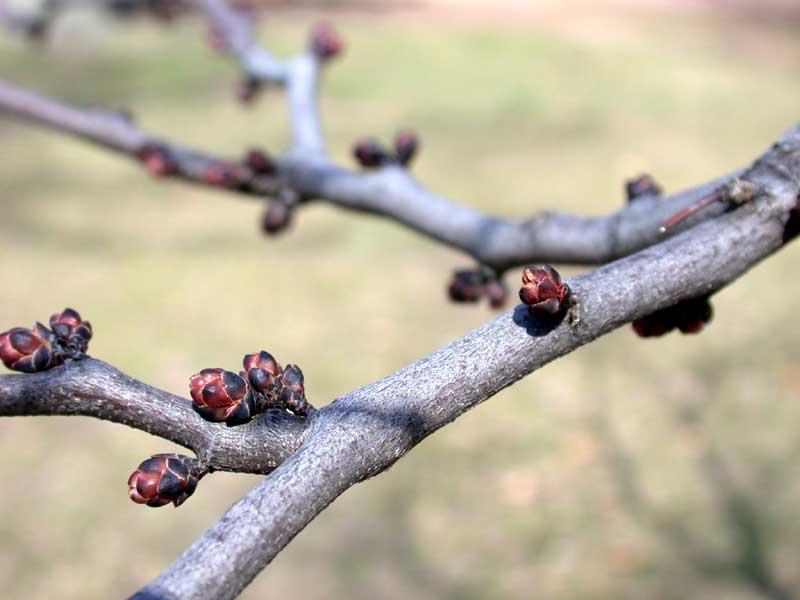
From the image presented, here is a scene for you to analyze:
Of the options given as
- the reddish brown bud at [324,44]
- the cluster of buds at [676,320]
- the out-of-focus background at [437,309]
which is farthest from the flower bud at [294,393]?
the out-of-focus background at [437,309]

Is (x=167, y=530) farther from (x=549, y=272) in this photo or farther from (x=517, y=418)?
(x=549, y=272)

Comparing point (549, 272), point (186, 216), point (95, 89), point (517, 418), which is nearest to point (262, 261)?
point (186, 216)

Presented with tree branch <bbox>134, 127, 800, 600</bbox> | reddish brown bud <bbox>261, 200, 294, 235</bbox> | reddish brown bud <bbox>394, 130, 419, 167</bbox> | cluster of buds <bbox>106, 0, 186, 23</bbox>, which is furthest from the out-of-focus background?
tree branch <bbox>134, 127, 800, 600</bbox>

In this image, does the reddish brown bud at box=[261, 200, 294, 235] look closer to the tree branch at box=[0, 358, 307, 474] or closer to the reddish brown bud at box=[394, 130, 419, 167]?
the reddish brown bud at box=[394, 130, 419, 167]

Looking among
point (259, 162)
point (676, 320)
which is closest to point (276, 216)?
point (259, 162)

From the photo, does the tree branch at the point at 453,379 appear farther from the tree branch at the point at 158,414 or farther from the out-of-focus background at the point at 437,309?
the out-of-focus background at the point at 437,309

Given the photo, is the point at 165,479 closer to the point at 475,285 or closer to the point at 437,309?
the point at 475,285
